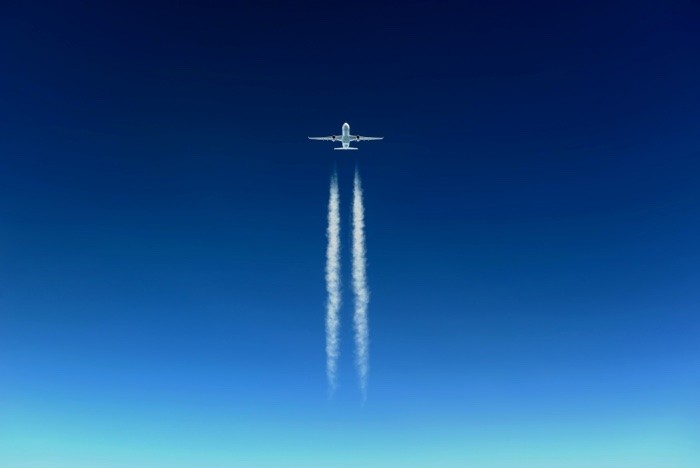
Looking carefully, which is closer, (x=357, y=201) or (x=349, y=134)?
(x=357, y=201)

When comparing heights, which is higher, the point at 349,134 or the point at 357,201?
the point at 349,134
